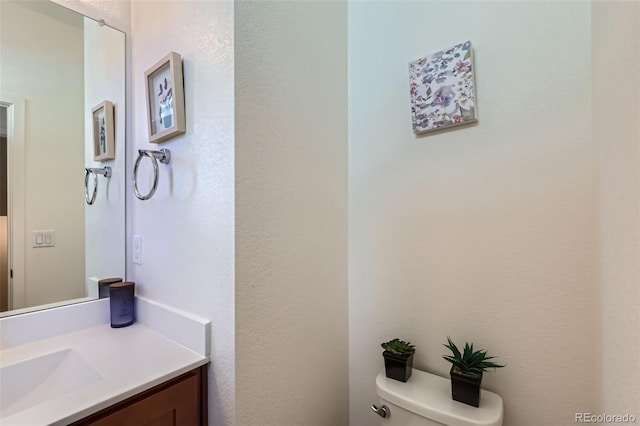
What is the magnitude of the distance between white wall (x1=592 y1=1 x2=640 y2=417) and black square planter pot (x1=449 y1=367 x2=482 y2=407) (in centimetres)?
28

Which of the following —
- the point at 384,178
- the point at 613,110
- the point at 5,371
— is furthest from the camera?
the point at 384,178

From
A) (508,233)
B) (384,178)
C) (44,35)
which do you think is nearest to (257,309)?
(384,178)

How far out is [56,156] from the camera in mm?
1044

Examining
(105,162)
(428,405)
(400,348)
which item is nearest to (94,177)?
(105,162)

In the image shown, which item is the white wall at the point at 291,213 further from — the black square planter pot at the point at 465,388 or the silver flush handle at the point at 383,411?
the black square planter pot at the point at 465,388

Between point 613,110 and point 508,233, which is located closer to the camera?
point 613,110

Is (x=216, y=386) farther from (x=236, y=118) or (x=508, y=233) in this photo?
(x=508, y=233)

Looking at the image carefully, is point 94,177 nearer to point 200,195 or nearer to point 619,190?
point 200,195

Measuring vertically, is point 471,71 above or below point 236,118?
above

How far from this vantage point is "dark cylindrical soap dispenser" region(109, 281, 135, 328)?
41.6 inches

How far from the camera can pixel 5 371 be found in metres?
0.77

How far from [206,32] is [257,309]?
2.89ft

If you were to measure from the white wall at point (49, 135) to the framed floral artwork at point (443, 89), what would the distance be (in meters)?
1.36

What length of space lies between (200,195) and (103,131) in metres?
0.69
